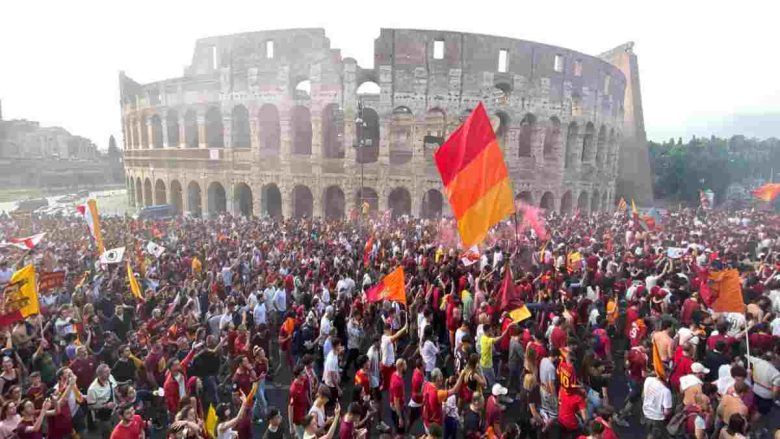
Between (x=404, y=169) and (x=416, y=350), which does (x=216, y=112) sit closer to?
(x=404, y=169)

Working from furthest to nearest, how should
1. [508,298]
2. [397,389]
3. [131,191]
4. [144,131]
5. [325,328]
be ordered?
[131,191]
[144,131]
[508,298]
[325,328]
[397,389]

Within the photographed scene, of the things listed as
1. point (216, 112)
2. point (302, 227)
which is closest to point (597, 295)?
point (302, 227)

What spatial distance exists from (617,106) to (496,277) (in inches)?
1216

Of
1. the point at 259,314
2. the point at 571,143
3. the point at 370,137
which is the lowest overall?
the point at 259,314

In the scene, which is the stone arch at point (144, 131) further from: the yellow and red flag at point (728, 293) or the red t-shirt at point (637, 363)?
A: the yellow and red flag at point (728, 293)

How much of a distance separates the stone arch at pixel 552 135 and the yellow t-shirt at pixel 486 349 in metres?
26.3

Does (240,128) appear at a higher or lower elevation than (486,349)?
higher

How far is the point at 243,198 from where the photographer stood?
107 ft

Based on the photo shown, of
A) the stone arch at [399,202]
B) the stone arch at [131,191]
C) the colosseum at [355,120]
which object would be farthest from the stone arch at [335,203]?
the stone arch at [131,191]

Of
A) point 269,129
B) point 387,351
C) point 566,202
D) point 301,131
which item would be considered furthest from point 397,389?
point 566,202

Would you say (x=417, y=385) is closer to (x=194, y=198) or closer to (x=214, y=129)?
(x=214, y=129)

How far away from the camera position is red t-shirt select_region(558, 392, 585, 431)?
602cm

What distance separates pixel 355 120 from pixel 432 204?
24.2 ft

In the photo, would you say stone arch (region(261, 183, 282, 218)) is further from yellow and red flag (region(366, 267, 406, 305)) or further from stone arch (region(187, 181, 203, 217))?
yellow and red flag (region(366, 267, 406, 305))
